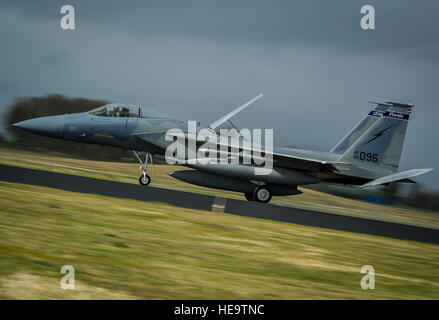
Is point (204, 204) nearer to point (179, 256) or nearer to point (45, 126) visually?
point (45, 126)

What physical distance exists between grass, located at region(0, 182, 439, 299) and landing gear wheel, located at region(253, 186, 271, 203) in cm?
426

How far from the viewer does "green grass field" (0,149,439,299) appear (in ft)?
17.5

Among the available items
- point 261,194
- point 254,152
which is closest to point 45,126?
point 254,152

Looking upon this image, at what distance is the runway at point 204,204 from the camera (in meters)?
12.2

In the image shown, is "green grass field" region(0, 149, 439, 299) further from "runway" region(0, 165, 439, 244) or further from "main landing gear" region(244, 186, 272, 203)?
"main landing gear" region(244, 186, 272, 203)

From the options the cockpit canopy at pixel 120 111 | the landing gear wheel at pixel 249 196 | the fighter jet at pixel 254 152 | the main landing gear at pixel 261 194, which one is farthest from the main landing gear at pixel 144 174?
the main landing gear at pixel 261 194

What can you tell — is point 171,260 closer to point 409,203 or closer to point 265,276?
point 265,276

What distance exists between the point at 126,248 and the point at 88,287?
1.80 meters

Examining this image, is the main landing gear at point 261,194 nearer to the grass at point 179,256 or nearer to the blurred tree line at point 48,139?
the grass at point 179,256

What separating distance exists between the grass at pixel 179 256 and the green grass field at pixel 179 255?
0.06ft

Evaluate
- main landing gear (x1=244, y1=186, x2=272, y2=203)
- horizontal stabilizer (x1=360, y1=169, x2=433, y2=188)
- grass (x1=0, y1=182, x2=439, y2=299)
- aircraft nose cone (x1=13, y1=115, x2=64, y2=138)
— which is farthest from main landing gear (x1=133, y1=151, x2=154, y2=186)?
horizontal stabilizer (x1=360, y1=169, x2=433, y2=188)

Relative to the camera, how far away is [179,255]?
688 cm
